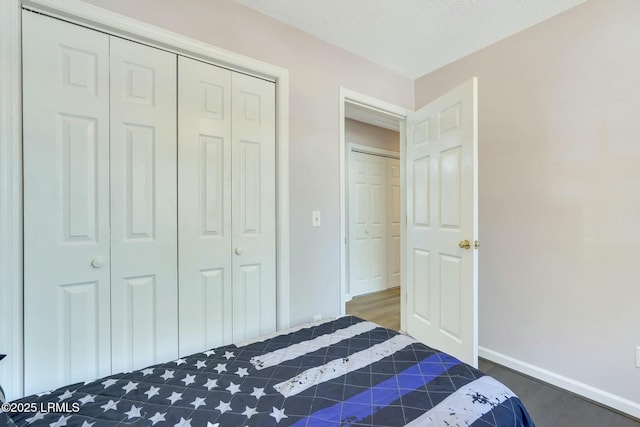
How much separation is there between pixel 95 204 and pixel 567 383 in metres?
2.97

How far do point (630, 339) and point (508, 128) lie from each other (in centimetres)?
151

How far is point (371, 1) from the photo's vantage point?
68.2 inches

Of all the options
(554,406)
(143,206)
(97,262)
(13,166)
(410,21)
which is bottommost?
(554,406)

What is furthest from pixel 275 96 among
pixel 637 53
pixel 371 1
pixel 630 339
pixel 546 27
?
pixel 630 339

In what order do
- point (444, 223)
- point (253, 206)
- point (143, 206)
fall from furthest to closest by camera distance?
point (444, 223) < point (253, 206) < point (143, 206)

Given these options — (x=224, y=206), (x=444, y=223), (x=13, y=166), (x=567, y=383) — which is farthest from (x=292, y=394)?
(x=567, y=383)

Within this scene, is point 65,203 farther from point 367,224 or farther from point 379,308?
point 367,224

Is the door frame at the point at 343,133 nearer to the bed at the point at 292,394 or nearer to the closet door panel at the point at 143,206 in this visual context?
the bed at the point at 292,394

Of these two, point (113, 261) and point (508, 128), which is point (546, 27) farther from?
point (113, 261)

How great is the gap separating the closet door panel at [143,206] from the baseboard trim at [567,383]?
7.54ft

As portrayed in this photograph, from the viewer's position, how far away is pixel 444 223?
2.17 meters

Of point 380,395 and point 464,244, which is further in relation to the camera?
point 464,244

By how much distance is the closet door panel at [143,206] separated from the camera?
1429mm

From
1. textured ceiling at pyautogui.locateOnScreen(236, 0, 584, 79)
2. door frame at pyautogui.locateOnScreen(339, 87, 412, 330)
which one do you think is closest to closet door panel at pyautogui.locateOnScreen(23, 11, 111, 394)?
textured ceiling at pyautogui.locateOnScreen(236, 0, 584, 79)
